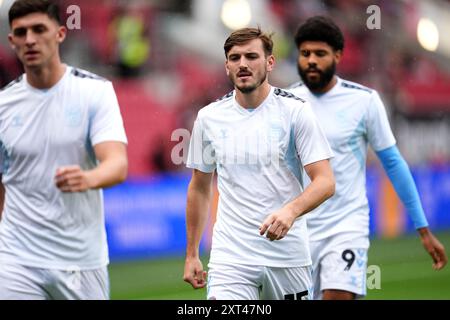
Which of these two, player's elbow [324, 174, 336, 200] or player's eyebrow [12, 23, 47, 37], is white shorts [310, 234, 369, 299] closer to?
player's elbow [324, 174, 336, 200]

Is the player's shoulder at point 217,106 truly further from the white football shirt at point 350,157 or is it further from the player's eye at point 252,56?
the white football shirt at point 350,157

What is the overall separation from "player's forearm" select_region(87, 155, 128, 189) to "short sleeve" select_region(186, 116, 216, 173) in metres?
0.66

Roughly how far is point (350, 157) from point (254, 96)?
1534 mm

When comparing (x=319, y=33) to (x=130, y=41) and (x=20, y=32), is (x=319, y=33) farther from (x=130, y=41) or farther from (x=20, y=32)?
(x=130, y=41)

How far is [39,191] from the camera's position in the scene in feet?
20.2

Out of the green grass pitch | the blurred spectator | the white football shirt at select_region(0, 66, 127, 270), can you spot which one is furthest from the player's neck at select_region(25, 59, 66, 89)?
the blurred spectator

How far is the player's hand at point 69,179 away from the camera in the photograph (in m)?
5.10

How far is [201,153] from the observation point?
6.53 m

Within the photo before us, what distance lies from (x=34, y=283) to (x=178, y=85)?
11397 millimetres

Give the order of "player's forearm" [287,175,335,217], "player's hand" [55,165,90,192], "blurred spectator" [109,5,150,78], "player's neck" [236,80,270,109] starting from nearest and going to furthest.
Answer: "player's hand" [55,165,90,192]
"player's forearm" [287,175,335,217]
"player's neck" [236,80,270,109]
"blurred spectator" [109,5,150,78]

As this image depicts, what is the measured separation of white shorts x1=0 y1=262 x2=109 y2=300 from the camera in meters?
6.13

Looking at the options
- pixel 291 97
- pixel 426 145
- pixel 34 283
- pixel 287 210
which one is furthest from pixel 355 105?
pixel 426 145

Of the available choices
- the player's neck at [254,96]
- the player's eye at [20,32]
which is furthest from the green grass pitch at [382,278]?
the player's eye at [20,32]

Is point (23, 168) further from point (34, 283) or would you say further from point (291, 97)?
point (291, 97)
